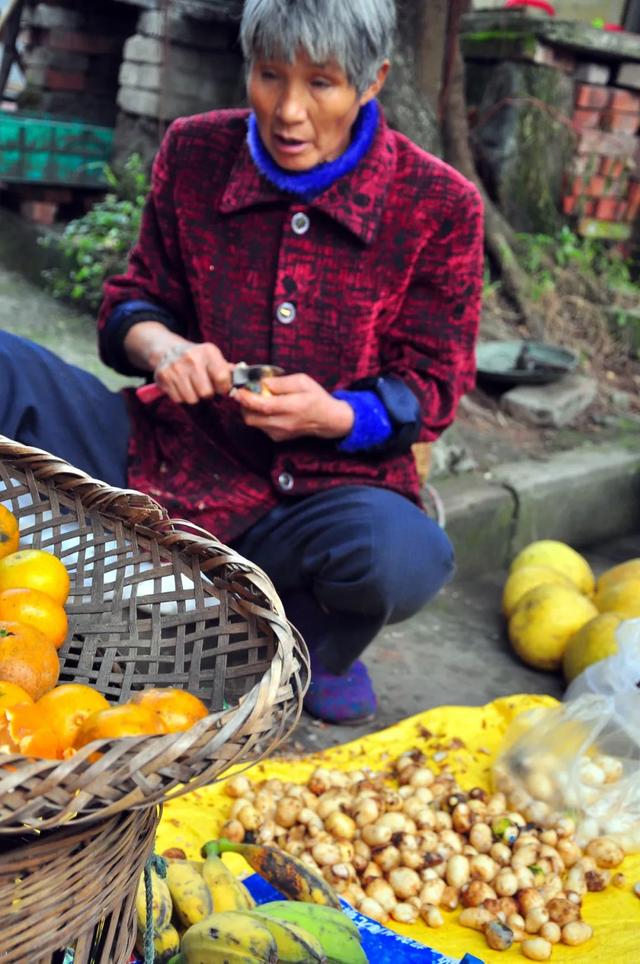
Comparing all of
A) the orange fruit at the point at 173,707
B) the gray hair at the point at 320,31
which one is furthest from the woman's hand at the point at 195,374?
the orange fruit at the point at 173,707

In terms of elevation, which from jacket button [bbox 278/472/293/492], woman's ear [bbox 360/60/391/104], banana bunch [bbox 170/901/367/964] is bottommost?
banana bunch [bbox 170/901/367/964]

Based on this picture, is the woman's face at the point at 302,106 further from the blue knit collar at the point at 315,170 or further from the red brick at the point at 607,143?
the red brick at the point at 607,143

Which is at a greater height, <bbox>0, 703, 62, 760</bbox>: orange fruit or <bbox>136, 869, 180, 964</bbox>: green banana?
<bbox>0, 703, 62, 760</bbox>: orange fruit

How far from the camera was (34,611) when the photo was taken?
1267 mm

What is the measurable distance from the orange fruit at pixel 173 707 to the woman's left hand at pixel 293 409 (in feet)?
3.67

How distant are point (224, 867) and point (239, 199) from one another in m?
1.43

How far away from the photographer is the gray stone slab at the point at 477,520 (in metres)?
3.52

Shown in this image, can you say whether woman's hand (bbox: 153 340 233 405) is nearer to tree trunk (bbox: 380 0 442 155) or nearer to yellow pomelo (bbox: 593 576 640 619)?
yellow pomelo (bbox: 593 576 640 619)

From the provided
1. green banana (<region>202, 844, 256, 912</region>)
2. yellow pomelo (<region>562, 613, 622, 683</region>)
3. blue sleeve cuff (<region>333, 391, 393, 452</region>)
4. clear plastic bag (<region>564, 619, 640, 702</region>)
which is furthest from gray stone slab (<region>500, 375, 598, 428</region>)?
green banana (<region>202, 844, 256, 912</region>)

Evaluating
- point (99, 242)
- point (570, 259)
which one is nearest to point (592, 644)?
point (99, 242)

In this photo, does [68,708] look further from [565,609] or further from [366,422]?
[565,609]

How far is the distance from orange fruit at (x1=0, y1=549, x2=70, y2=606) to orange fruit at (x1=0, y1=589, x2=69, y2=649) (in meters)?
0.03

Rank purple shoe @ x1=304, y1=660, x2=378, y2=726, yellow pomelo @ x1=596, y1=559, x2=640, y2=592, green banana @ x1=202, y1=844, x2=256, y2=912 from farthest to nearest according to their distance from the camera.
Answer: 1. yellow pomelo @ x1=596, y1=559, x2=640, y2=592
2. purple shoe @ x1=304, y1=660, x2=378, y2=726
3. green banana @ x1=202, y1=844, x2=256, y2=912

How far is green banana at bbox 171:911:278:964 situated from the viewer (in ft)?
4.24
